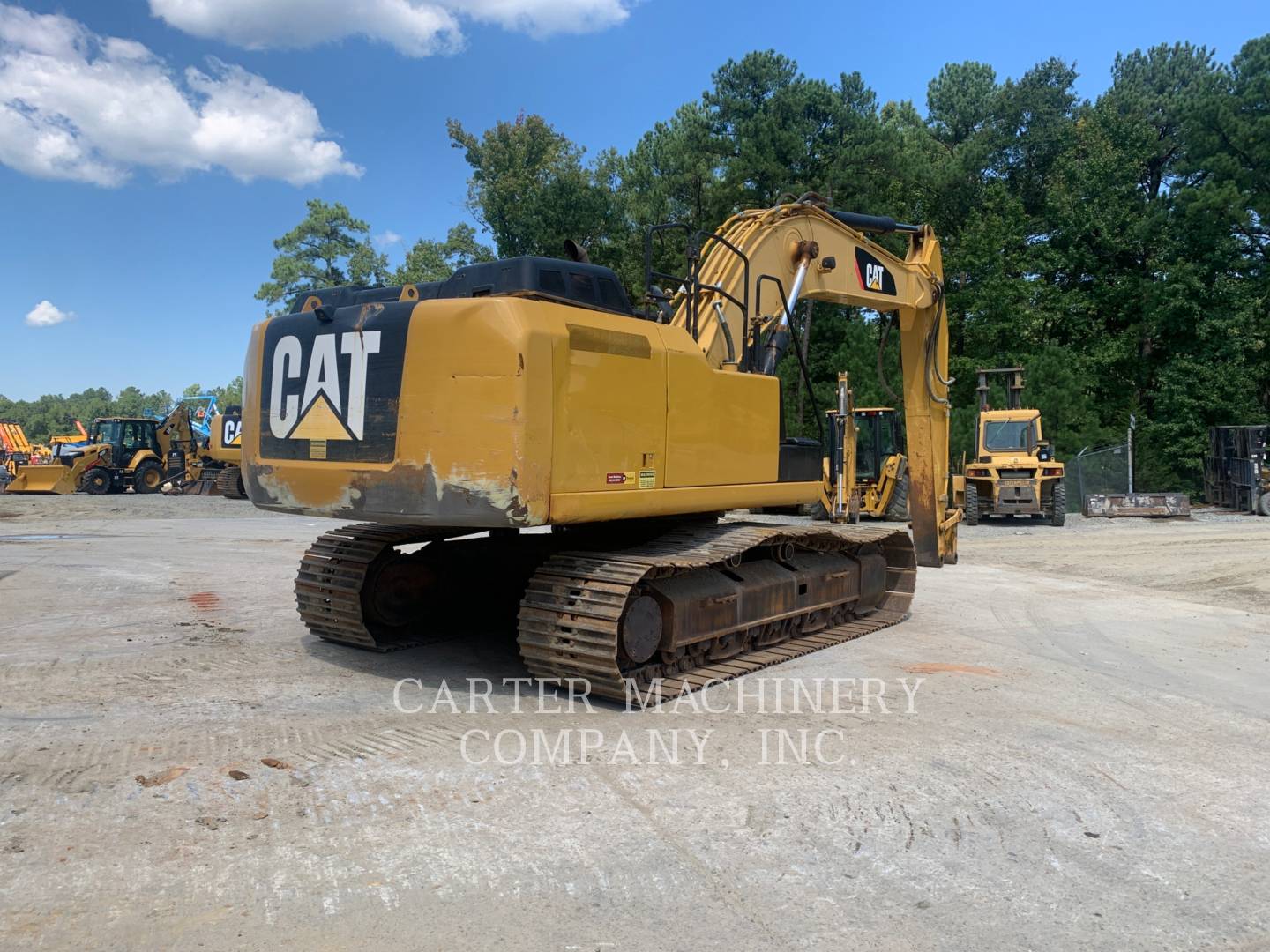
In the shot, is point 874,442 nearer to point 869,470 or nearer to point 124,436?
point 869,470

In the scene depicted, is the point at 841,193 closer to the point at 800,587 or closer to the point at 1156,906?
the point at 800,587

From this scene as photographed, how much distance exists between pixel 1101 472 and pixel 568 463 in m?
22.9

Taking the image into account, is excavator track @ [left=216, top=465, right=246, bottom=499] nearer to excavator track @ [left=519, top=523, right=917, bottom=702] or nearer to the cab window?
the cab window

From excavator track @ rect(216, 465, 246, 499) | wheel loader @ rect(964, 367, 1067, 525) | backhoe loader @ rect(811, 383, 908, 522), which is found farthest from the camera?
excavator track @ rect(216, 465, 246, 499)

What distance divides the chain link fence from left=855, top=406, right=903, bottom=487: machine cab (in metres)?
7.01

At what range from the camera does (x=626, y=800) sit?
4.08 meters

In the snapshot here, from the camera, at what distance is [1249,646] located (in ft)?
25.5

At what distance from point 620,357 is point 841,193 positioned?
91.8ft

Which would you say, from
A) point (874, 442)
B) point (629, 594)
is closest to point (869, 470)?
point (874, 442)

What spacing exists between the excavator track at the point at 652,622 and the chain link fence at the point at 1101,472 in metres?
18.9

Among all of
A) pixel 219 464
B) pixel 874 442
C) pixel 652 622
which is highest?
pixel 874 442

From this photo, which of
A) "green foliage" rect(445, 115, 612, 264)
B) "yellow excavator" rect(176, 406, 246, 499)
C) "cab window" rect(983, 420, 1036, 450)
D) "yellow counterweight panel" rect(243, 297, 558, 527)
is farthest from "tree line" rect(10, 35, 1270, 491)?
"yellow counterweight panel" rect(243, 297, 558, 527)

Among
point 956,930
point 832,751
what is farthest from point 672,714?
point 956,930

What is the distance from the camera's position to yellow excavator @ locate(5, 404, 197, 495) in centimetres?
2908
